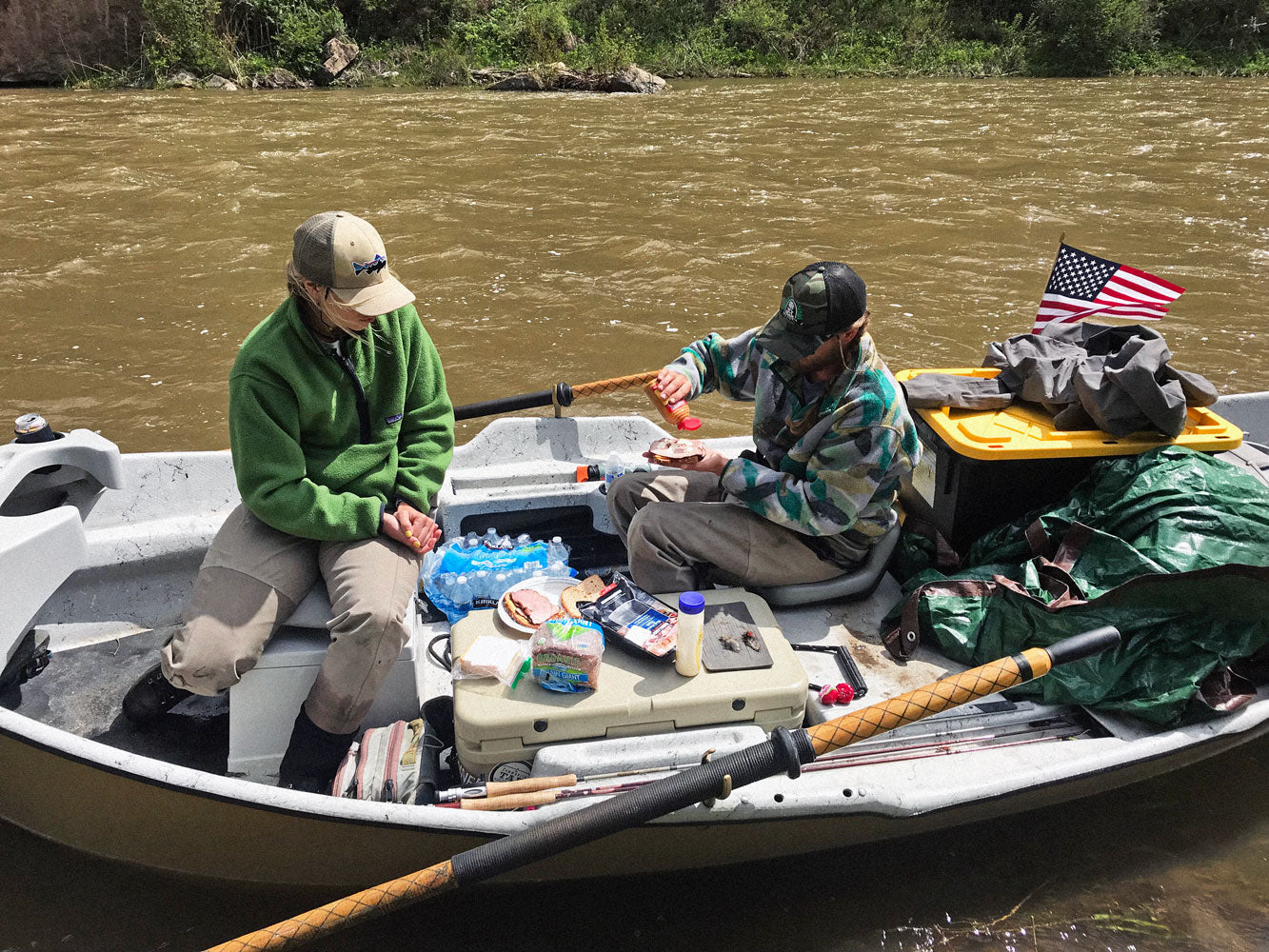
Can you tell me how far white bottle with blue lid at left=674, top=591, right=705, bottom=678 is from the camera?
302 centimetres

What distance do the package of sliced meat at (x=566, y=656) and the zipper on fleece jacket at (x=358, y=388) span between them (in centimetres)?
98

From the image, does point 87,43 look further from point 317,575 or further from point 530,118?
point 317,575

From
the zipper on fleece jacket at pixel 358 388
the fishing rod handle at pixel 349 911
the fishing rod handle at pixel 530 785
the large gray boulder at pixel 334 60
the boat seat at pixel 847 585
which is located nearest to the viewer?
the fishing rod handle at pixel 349 911

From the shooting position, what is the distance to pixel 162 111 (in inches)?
737

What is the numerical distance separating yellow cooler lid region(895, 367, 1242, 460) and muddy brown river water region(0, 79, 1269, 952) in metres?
1.45

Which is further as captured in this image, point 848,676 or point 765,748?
point 848,676

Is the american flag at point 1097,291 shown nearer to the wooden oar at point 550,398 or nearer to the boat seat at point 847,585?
the boat seat at point 847,585

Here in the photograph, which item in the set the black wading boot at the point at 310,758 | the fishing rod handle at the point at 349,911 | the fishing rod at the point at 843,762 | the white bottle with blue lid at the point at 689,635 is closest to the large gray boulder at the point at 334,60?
the black wading boot at the point at 310,758

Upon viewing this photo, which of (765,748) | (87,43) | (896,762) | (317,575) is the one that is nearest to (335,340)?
(317,575)

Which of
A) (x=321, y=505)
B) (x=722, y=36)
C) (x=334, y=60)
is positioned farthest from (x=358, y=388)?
(x=722, y=36)

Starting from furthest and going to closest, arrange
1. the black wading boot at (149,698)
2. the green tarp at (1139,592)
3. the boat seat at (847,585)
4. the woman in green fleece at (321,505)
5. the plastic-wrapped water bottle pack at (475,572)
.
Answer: the plastic-wrapped water bottle pack at (475,572) → the boat seat at (847,585) → the black wading boot at (149,698) → the green tarp at (1139,592) → the woman in green fleece at (321,505)

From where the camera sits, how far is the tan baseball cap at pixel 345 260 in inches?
117

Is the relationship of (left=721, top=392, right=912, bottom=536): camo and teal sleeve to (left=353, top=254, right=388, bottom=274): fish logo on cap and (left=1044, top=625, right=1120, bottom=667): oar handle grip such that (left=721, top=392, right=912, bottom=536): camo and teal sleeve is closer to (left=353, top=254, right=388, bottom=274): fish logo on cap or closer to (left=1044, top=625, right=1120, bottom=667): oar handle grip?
(left=1044, top=625, right=1120, bottom=667): oar handle grip

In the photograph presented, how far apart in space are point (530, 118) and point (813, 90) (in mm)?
Result: 7646
